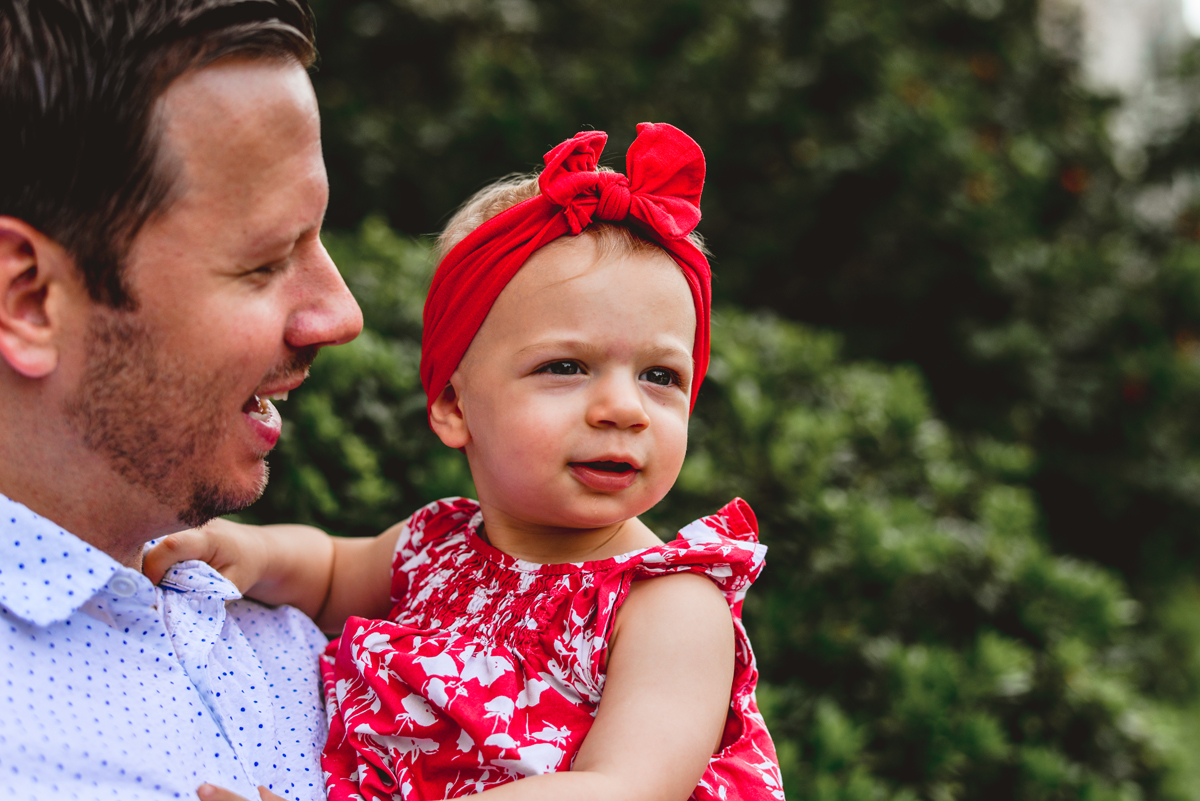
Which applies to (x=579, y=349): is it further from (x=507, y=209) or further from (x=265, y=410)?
(x=265, y=410)

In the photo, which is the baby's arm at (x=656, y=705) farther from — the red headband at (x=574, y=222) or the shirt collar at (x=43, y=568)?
the red headband at (x=574, y=222)

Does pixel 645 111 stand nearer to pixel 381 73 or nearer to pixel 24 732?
pixel 381 73

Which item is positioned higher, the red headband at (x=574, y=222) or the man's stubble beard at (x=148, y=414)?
the red headband at (x=574, y=222)

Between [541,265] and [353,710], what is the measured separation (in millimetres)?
903

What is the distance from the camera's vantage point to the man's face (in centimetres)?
150

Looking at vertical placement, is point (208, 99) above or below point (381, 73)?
below

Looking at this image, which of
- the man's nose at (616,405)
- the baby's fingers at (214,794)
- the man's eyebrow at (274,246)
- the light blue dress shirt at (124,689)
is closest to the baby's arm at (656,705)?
the baby's fingers at (214,794)

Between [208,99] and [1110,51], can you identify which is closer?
[208,99]

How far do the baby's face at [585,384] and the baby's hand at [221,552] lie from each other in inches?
23.1

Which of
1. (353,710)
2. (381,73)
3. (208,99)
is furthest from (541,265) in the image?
(381,73)

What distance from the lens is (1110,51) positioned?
14406 millimetres

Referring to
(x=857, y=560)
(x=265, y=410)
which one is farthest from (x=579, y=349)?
(x=857, y=560)

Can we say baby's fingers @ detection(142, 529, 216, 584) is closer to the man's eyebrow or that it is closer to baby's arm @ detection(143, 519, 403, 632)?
baby's arm @ detection(143, 519, 403, 632)

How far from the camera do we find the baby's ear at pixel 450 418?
1.95 metres
